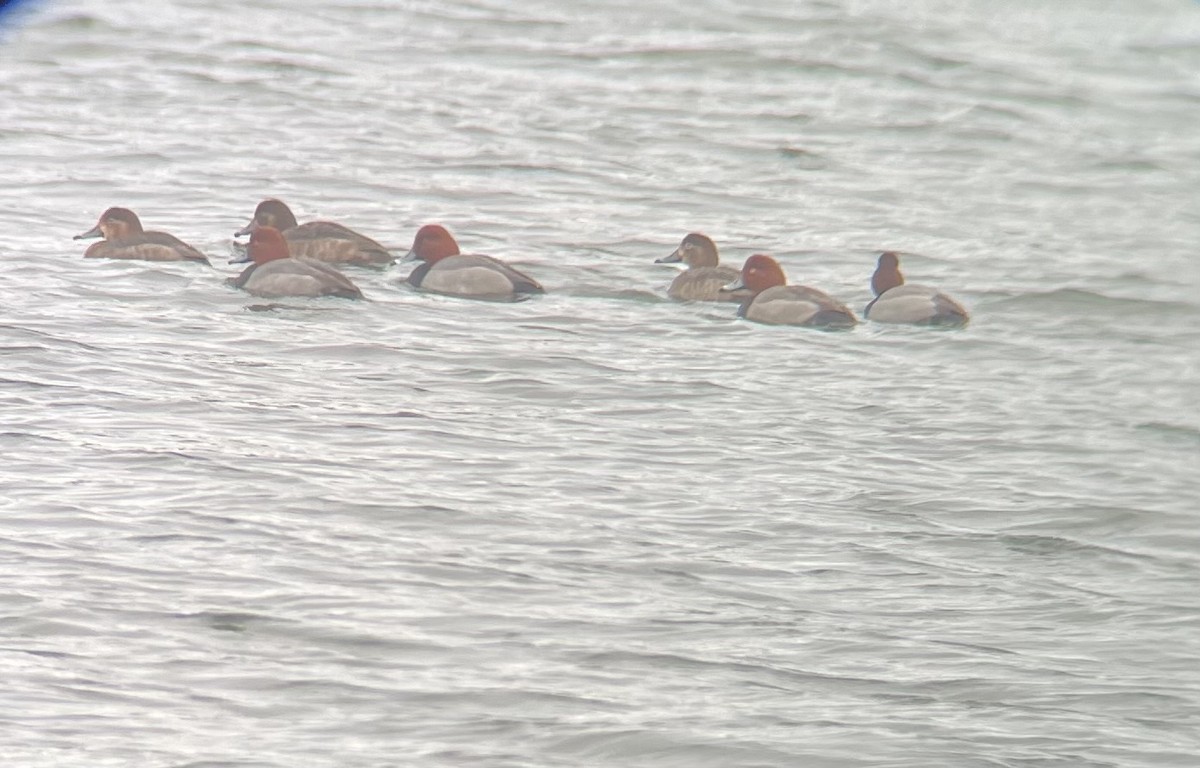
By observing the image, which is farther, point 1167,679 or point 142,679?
point 1167,679

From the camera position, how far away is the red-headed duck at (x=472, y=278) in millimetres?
12938

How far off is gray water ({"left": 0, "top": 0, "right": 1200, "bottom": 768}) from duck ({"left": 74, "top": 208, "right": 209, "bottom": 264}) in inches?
7.0

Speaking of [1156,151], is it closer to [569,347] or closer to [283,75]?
[283,75]

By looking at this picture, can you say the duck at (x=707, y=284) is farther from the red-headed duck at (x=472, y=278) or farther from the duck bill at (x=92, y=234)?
the duck bill at (x=92, y=234)

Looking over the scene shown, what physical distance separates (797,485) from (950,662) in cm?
220

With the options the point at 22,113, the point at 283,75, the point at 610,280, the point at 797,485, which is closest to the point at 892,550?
the point at 797,485

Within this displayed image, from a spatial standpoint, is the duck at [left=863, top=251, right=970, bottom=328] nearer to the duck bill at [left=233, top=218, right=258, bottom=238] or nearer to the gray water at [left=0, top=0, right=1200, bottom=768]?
the gray water at [left=0, top=0, right=1200, bottom=768]

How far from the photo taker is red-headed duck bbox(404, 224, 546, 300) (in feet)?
42.4

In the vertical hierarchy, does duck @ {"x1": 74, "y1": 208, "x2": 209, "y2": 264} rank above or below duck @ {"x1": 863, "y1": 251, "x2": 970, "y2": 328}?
above

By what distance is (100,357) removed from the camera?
35.4 feet

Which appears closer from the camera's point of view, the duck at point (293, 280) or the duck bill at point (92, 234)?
the duck at point (293, 280)

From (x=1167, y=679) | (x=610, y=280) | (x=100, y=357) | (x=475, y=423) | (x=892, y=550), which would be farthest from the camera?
(x=610, y=280)

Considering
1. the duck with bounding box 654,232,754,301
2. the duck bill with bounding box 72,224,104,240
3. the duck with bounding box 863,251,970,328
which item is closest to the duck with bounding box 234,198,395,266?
the duck bill with bounding box 72,224,104,240

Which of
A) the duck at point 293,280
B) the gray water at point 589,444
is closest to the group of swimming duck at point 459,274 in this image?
the duck at point 293,280
